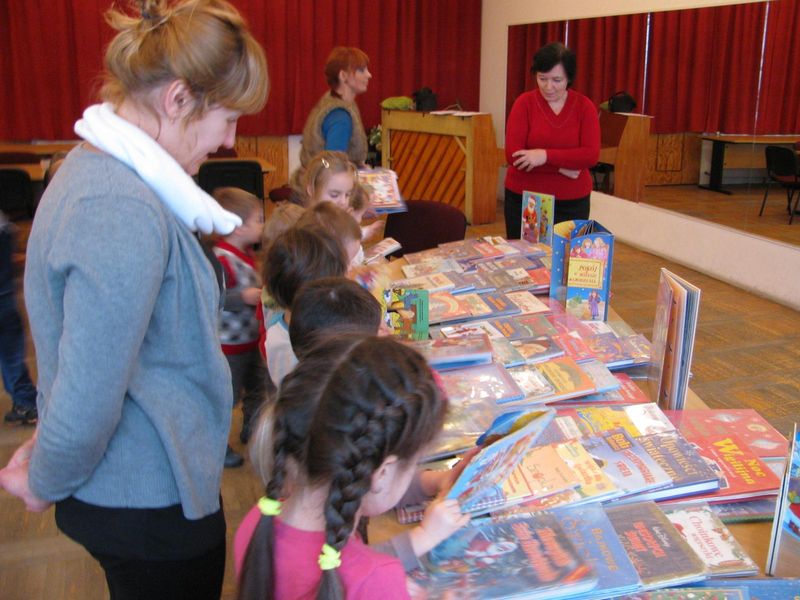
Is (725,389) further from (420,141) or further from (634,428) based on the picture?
(420,141)

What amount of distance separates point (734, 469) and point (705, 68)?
4684 millimetres

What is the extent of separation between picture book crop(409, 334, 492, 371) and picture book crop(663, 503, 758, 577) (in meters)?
0.63

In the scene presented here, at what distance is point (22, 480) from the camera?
105 centimetres

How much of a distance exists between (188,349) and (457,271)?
176cm

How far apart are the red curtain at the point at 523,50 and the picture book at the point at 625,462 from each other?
5.94m

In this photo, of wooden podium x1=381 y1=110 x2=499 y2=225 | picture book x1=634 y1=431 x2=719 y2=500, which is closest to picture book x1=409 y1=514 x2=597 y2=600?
picture book x1=634 y1=431 x2=719 y2=500

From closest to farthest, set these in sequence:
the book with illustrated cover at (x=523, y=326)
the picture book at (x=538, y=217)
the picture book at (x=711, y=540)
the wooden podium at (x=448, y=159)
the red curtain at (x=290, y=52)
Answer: the picture book at (x=711, y=540) → the book with illustrated cover at (x=523, y=326) → the picture book at (x=538, y=217) → the wooden podium at (x=448, y=159) → the red curtain at (x=290, y=52)

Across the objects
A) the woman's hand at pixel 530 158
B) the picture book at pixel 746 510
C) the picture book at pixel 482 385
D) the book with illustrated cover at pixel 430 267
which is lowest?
the picture book at pixel 746 510

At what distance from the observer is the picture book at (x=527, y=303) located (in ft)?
7.47

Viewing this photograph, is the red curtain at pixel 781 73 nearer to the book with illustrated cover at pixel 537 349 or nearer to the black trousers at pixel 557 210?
the black trousers at pixel 557 210

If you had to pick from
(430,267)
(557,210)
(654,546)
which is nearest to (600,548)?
(654,546)

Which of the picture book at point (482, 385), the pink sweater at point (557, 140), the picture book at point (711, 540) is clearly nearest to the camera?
the picture book at point (711, 540)

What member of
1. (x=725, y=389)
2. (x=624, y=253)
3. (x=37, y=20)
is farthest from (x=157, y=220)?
(x=37, y=20)

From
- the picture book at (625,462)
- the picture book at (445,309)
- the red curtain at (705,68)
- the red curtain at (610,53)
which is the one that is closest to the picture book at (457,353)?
the picture book at (445,309)
